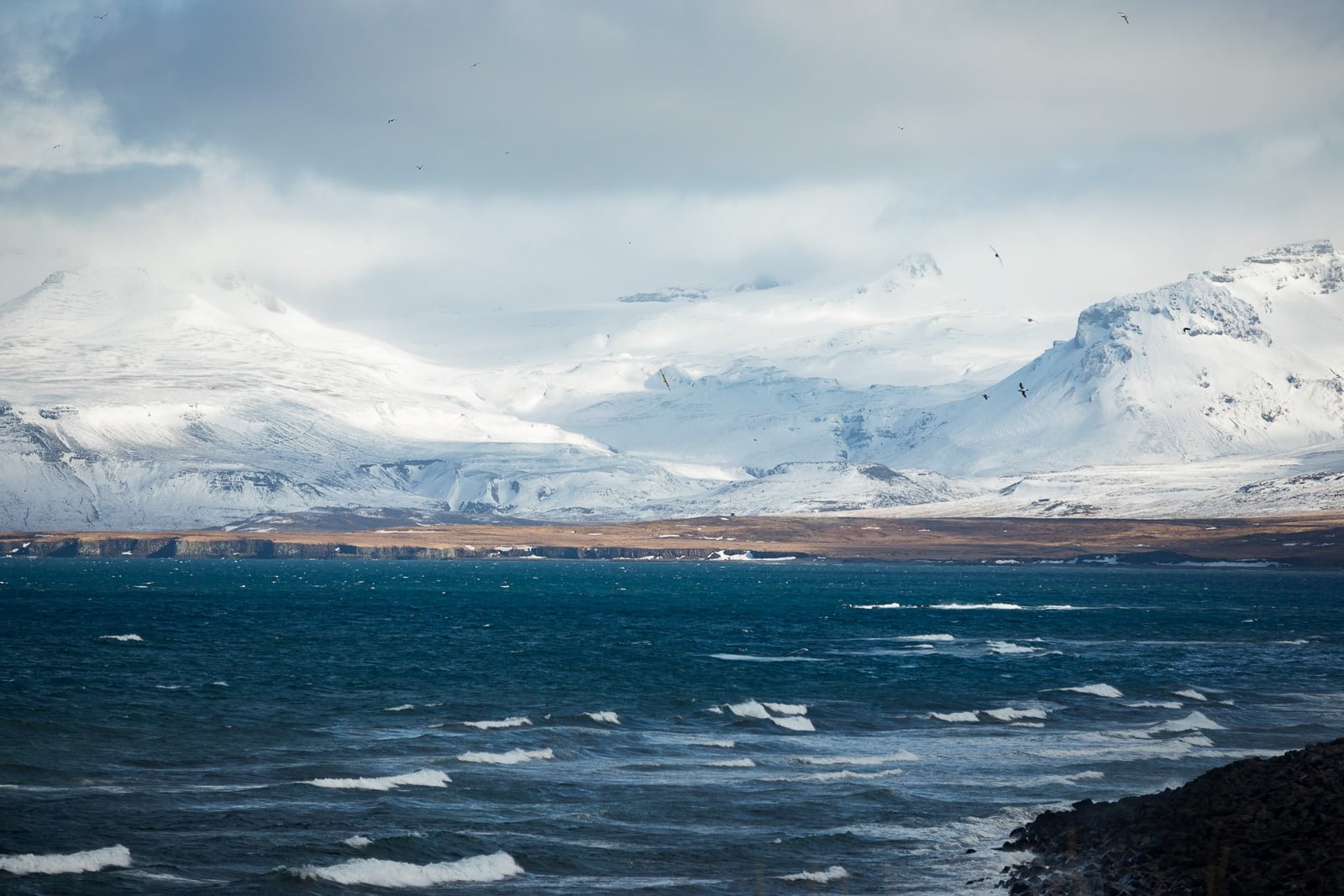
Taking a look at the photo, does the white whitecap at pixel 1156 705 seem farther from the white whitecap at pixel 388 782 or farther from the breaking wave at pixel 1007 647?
the white whitecap at pixel 388 782

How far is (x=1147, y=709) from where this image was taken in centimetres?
7525

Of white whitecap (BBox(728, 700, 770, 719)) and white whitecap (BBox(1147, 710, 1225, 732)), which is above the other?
white whitecap (BBox(728, 700, 770, 719))

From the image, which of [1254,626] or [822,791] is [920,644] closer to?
[1254,626]

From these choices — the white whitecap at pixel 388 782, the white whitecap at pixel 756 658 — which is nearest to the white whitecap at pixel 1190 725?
the white whitecap at pixel 756 658

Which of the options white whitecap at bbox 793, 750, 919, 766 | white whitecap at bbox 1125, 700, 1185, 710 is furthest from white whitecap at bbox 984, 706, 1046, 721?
white whitecap at bbox 793, 750, 919, 766

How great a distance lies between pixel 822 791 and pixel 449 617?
98.8 metres

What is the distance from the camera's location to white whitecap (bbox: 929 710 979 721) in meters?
72.8

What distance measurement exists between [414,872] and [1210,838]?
22.1 metres

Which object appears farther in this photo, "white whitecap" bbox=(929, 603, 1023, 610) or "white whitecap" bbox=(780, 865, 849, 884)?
"white whitecap" bbox=(929, 603, 1023, 610)

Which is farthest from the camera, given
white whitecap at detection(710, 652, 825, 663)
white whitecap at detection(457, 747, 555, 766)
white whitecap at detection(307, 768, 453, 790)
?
white whitecap at detection(710, 652, 825, 663)

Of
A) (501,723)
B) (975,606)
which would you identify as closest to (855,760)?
(501,723)

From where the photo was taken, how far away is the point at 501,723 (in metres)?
69.3

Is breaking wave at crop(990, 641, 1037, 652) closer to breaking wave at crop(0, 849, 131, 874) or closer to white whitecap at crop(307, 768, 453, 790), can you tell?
white whitecap at crop(307, 768, 453, 790)

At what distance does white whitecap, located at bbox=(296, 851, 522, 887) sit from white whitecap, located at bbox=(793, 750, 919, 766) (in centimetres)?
1913
